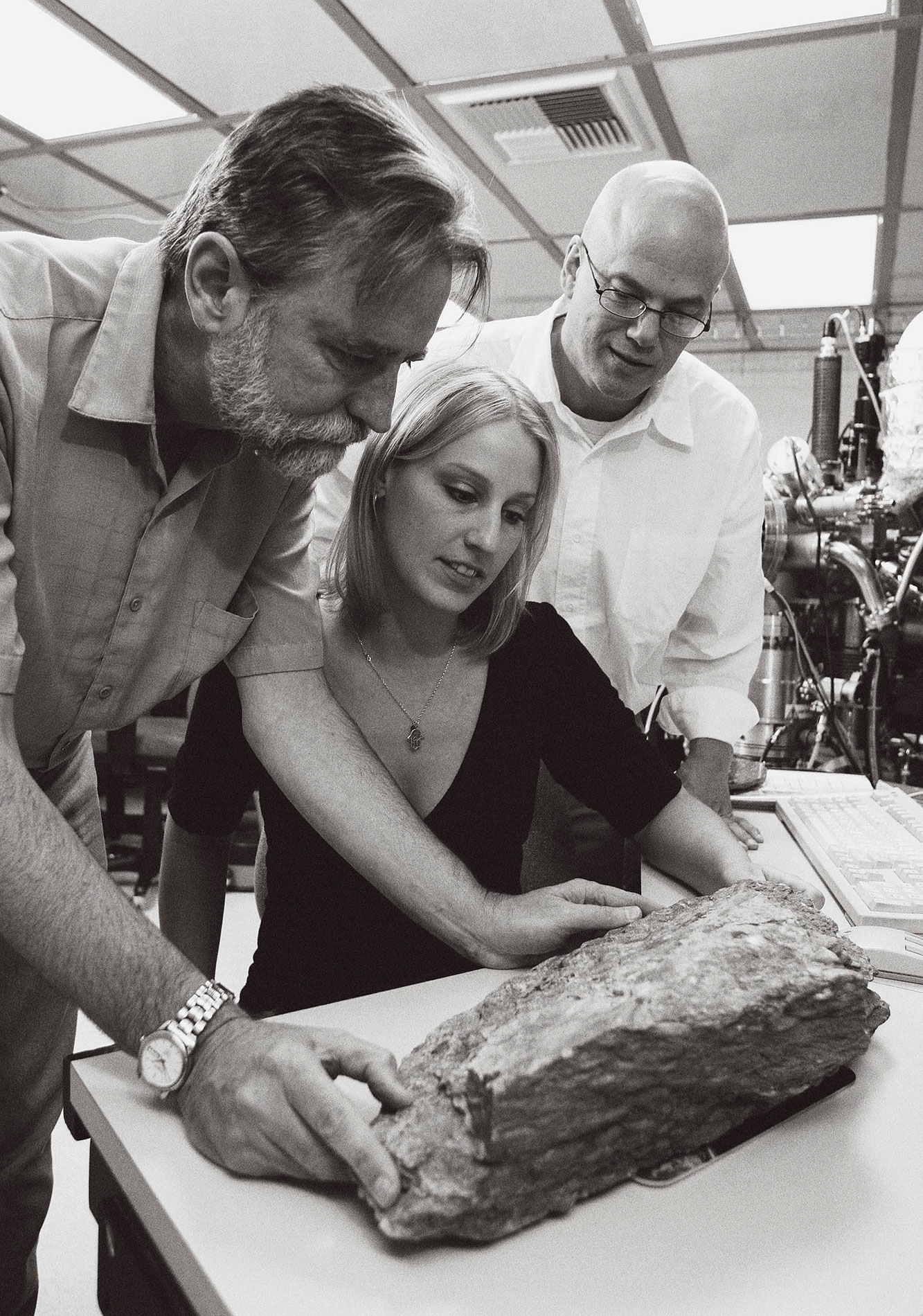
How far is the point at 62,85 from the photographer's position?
3.51 m

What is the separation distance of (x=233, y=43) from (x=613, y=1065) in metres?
3.34

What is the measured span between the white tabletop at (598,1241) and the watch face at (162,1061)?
3cm

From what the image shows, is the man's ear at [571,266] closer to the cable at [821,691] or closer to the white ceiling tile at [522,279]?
the cable at [821,691]

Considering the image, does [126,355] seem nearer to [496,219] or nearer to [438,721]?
[438,721]

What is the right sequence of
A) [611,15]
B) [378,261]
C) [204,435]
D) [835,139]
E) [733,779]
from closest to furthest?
[378,261]
[204,435]
[733,779]
[611,15]
[835,139]

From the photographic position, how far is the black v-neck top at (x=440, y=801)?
46.6 inches

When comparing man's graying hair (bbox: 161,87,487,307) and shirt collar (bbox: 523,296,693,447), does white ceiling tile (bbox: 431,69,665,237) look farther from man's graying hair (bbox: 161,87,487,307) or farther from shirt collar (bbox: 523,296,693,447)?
man's graying hair (bbox: 161,87,487,307)

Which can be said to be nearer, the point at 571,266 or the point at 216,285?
the point at 216,285

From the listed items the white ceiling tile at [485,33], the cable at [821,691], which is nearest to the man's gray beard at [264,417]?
the cable at [821,691]

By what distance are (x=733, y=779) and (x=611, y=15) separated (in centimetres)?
219

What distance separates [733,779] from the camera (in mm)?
1817

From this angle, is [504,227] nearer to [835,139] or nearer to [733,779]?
[835,139]

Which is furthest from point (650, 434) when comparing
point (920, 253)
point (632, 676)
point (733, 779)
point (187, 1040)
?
point (920, 253)

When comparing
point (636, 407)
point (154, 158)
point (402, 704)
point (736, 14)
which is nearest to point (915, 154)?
point (736, 14)
